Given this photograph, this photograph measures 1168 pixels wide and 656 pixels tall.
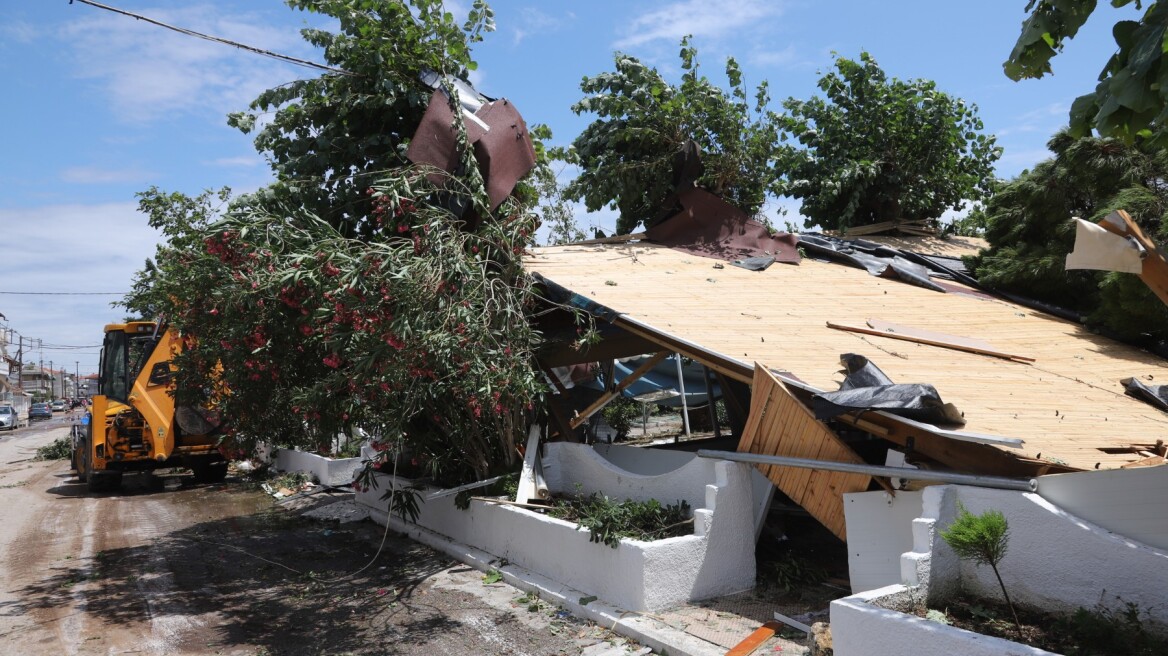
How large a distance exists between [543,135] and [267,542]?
671 centimetres

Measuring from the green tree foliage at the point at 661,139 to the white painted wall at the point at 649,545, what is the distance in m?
6.00

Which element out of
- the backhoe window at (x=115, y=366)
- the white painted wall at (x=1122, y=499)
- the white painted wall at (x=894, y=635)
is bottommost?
the white painted wall at (x=894, y=635)

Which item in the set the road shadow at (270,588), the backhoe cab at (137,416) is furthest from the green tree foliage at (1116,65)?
the backhoe cab at (137,416)

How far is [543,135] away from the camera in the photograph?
1099 cm

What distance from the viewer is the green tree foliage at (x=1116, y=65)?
366 cm

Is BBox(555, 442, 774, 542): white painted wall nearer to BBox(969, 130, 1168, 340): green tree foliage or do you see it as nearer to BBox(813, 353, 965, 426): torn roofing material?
BBox(813, 353, 965, 426): torn roofing material

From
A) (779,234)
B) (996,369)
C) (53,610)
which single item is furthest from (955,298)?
(53,610)

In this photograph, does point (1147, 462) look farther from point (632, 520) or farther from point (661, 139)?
point (661, 139)

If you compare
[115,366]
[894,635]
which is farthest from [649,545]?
[115,366]

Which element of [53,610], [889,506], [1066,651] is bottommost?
[53,610]

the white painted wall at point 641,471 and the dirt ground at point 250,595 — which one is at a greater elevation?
the white painted wall at point 641,471

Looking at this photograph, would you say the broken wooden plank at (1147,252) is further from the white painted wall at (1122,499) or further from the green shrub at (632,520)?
the green shrub at (632,520)

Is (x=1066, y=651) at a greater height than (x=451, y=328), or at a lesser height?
lesser

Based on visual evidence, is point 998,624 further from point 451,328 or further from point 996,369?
point 451,328
